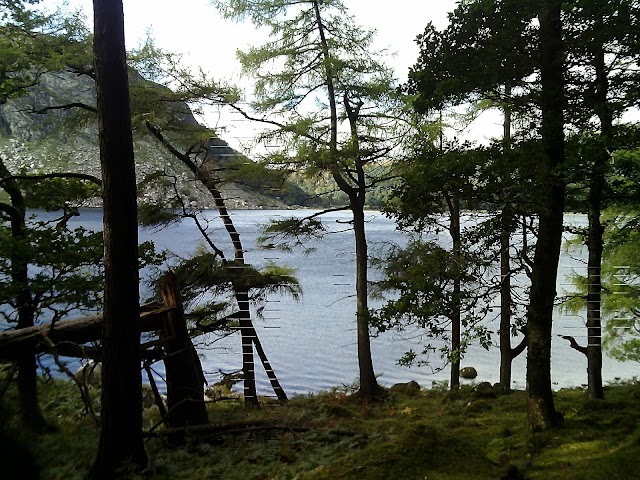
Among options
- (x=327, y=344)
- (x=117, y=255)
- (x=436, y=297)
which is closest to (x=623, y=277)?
(x=436, y=297)

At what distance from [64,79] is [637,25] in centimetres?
625

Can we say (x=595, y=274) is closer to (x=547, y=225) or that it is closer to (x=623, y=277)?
(x=547, y=225)

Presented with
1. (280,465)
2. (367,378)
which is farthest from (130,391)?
(367,378)

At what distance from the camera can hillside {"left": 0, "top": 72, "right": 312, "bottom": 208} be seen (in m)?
5.96

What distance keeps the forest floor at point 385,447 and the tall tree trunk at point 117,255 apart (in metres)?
0.30

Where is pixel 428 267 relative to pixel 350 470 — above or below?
above

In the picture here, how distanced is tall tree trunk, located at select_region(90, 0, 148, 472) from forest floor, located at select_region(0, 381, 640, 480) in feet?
0.99

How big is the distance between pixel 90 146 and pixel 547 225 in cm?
655

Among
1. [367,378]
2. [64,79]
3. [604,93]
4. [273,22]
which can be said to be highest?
[273,22]

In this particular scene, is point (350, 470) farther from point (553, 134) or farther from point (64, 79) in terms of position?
point (64, 79)

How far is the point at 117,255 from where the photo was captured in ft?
10.2

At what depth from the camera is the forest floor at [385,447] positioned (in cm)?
242

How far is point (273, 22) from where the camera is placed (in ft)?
21.2

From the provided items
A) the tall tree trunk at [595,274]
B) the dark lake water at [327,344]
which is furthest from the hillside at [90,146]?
the tall tree trunk at [595,274]
